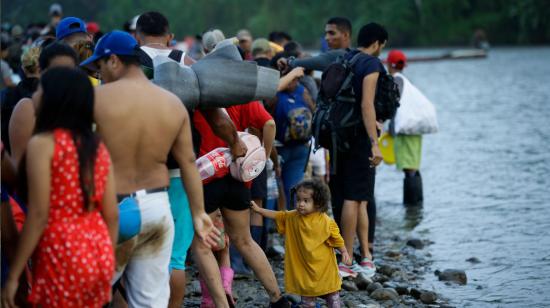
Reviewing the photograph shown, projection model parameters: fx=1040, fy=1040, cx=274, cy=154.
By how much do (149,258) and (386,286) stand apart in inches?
142

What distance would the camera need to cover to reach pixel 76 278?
188 inches

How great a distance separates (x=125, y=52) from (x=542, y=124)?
60.0 feet

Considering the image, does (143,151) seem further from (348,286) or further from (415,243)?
(415,243)

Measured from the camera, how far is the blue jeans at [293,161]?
32.0 ft

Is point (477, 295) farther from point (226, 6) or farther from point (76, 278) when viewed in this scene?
point (226, 6)

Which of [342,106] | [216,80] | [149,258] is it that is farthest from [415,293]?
[149,258]

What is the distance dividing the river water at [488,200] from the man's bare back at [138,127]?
12.2 feet

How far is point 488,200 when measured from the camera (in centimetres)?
1317

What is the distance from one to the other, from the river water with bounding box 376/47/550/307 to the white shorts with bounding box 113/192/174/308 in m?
3.49

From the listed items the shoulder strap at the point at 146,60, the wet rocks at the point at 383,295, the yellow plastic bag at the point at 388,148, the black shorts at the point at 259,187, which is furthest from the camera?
the yellow plastic bag at the point at 388,148

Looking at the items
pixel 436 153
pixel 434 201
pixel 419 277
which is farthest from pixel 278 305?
pixel 436 153

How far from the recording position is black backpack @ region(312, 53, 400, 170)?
8469 millimetres

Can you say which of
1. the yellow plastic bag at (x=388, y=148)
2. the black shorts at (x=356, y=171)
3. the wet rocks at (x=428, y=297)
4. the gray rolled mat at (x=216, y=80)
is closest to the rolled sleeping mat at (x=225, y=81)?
the gray rolled mat at (x=216, y=80)

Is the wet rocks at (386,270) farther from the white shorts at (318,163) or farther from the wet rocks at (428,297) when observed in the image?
the white shorts at (318,163)
